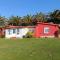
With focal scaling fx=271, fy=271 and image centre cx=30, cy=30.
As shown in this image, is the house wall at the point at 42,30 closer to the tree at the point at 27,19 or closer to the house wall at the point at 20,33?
the house wall at the point at 20,33

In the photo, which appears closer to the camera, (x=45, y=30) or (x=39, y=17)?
(x=45, y=30)

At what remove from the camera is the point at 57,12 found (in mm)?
61938

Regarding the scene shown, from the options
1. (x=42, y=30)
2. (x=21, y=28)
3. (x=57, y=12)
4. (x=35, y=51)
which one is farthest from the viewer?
(x=57, y=12)

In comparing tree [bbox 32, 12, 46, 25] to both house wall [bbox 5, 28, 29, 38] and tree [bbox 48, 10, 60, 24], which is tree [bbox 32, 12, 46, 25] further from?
house wall [bbox 5, 28, 29, 38]

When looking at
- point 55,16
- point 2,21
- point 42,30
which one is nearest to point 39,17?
point 55,16

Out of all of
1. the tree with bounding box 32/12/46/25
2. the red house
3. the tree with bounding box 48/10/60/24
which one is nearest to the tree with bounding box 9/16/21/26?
the tree with bounding box 32/12/46/25

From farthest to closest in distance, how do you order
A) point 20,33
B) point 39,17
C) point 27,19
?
point 39,17 < point 27,19 < point 20,33

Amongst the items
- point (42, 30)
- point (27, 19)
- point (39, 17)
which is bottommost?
point (42, 30)

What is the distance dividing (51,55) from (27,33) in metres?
30.2

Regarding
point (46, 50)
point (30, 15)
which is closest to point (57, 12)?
point (30, 15)

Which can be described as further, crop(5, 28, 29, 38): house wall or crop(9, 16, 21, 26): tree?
crop(9, 16, 21, 26): tree

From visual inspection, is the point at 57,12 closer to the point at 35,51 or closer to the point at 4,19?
the point at 4,19

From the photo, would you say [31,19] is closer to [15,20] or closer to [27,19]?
[27,19]

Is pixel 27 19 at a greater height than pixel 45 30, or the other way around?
pixel 27 19
